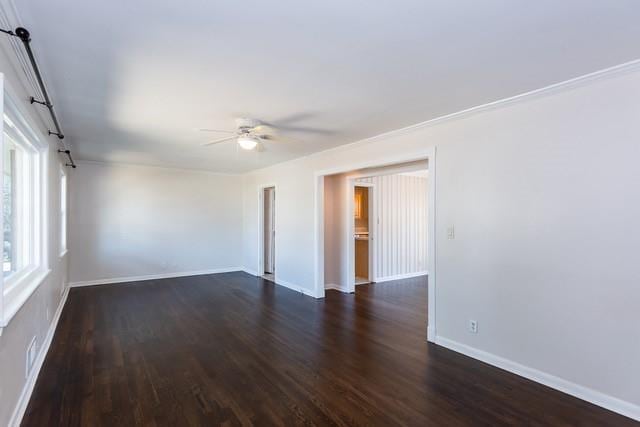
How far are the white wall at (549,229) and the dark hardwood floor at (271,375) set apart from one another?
0.34m

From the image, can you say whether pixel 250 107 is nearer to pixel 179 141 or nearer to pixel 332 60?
pixel 332 60

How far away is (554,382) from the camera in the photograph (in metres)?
2.54

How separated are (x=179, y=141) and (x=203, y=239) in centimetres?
336

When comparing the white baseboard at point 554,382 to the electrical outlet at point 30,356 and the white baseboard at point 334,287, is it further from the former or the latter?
the electrical outlet at point 30,356

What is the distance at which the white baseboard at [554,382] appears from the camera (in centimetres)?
222

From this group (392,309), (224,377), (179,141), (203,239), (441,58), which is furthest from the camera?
(203,239)

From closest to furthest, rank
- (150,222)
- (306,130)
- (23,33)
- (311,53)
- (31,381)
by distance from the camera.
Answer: (23,33)
(311,53)
(31,381)
(306,130)
(150,222)

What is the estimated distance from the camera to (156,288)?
5.87 m

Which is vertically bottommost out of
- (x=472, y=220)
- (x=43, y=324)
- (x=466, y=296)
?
(x=43, y=324)

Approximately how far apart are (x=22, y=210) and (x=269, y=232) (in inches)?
189

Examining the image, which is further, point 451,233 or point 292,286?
point 292,286

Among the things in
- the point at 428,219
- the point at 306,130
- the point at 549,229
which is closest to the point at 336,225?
the point at 428,219

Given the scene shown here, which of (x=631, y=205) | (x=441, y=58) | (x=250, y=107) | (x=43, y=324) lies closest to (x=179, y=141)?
(x=250, y=107)

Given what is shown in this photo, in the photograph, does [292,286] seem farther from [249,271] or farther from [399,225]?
[399,225]
